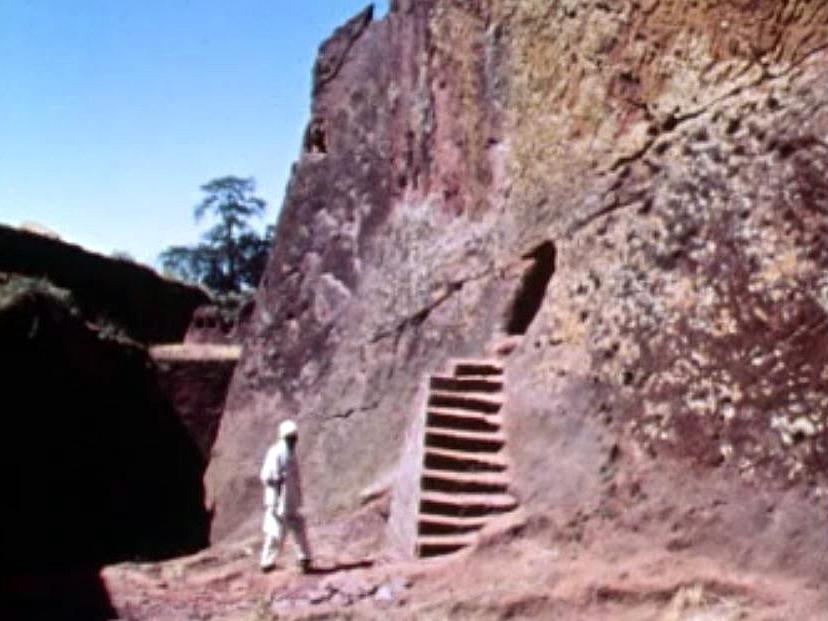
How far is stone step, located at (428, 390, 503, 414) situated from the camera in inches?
306

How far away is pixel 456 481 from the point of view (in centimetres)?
733

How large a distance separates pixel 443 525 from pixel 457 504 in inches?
7.2

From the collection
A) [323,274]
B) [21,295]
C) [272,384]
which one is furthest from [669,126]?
[21,295]

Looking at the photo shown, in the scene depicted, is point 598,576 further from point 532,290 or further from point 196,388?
point 196,388

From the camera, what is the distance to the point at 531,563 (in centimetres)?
633

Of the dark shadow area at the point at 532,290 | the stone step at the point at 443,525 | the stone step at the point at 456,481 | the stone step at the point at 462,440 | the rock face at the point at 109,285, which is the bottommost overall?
the stone step at the point at 443,525

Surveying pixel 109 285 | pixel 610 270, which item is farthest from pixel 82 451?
pixel 610 270

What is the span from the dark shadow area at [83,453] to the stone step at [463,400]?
20.4ft

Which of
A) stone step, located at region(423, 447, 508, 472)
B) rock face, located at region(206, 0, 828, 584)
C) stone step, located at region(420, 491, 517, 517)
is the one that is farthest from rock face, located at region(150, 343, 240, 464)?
stone step, located at region(420, 491, 517, 517)

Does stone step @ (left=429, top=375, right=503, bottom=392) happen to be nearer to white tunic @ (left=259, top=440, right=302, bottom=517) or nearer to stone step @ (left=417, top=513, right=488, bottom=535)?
stone step @ (left=417, top=513, right=488, bottom=535)

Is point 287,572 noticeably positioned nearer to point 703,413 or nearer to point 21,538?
point 703,413

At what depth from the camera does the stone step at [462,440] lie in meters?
7.54

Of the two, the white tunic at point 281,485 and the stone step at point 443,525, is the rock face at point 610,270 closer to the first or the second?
the stone step at point 443,525

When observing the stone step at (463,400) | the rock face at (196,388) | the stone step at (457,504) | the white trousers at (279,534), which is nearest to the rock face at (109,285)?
the rock face at (196,388)
